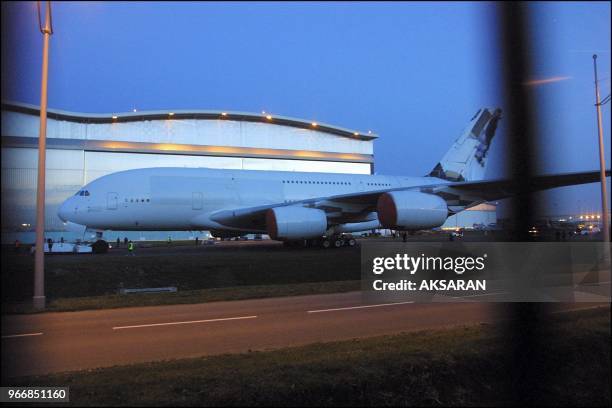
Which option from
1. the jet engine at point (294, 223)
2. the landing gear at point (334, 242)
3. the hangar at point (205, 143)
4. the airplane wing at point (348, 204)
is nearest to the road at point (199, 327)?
the jet engine at point (294, 223)

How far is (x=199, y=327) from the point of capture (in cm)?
859

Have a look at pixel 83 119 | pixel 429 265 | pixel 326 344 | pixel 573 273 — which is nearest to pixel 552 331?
pixel 326 344

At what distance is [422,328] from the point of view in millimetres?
8125

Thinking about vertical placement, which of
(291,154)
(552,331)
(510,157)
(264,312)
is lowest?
(264,312)

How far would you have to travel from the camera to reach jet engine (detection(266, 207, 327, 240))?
2192 cm

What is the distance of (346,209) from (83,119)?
2958cm

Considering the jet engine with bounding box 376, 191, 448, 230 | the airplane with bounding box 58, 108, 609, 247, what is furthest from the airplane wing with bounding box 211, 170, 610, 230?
the jet engine with bounding box 376, 191, 448, 230

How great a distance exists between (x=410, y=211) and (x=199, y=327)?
14.3m

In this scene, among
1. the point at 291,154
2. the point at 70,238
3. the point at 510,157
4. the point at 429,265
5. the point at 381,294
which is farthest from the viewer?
the point at 291,154

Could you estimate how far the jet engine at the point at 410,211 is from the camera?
2100cm

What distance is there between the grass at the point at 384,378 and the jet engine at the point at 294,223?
1608 centimetres

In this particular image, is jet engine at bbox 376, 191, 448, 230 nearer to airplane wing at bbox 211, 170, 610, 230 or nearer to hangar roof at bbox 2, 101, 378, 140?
airplane wing at bbox 211, 170, 610, 230

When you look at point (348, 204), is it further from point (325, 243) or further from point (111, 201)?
point (111, 201)

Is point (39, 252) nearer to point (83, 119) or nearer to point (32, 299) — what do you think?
point (32, 299)
